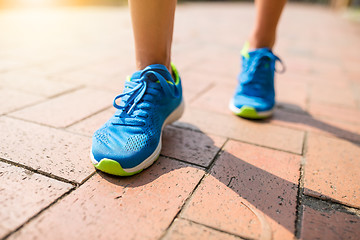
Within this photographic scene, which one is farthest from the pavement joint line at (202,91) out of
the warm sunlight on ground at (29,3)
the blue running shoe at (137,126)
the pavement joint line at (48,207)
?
the warm sunlight on ground at (29,3)

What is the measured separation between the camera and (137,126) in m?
1.12

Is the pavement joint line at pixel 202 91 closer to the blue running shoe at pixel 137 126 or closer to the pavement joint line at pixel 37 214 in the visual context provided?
the blue running shoe at pixel 137 126

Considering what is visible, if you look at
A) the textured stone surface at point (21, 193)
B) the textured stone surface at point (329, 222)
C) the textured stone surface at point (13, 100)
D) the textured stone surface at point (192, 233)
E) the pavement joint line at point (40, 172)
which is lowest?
the textured stone surface at point (13, 100)

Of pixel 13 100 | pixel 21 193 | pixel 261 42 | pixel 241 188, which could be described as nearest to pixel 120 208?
pixel 21 193

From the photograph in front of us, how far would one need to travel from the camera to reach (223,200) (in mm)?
964

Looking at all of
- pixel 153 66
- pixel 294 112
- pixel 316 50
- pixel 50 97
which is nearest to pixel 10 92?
pixel 50 97

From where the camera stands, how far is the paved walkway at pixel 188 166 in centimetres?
85

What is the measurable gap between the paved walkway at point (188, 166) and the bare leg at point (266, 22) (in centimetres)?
39

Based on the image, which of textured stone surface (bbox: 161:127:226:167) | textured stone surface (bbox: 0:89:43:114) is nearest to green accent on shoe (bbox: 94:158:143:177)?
textured stone surface (bbox: 161:127:226:167)

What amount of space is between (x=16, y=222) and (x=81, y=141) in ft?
1.60

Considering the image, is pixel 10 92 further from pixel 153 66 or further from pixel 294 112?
pixel 294 112

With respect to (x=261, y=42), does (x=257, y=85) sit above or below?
below

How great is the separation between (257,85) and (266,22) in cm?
32

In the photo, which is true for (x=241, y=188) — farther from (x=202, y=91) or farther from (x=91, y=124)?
(x=202, y=91)
